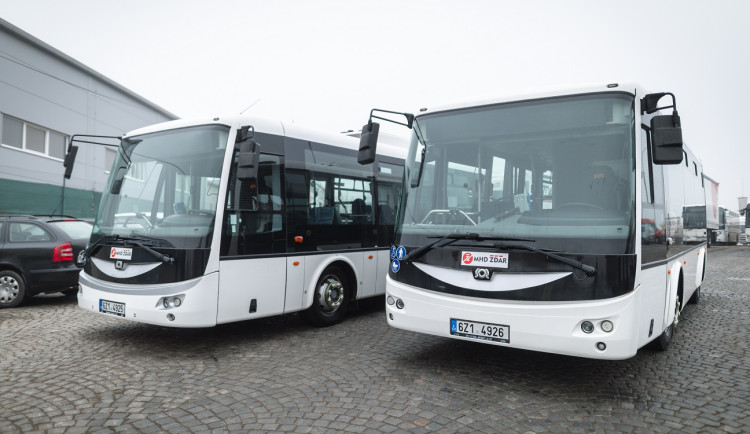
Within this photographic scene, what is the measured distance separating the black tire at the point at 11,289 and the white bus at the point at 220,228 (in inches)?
114

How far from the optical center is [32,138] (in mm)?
18125

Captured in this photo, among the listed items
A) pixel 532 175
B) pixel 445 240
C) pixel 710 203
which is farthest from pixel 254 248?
pixel 710 203

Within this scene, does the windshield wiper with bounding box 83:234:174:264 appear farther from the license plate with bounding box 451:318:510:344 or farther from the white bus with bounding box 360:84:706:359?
the license plate with bounding box 451:318:510:344

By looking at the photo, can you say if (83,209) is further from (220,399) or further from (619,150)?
(619,150)

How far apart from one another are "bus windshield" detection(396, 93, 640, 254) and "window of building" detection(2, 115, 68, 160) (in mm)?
17012

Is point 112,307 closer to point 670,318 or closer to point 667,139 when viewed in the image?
point 667,139

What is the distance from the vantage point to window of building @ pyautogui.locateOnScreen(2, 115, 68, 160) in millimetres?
17125

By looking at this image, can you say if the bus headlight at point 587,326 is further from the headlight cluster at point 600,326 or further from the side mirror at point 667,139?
the side mirror at point 667,139

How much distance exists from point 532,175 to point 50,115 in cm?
1926

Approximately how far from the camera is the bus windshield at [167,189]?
19.6ft

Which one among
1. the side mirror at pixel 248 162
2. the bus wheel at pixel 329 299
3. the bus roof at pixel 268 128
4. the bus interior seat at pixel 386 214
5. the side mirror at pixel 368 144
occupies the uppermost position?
the bus roof at pixel 268 128

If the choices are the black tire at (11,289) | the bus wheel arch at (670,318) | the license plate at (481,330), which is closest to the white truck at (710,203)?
the bus wheel arch at (670,318)

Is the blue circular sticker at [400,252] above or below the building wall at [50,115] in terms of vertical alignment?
below

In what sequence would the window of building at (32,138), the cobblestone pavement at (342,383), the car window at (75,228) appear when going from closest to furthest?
the cobblestone pavement at (342,383) < the car window at (75,228) < the window of building at (32,138)
